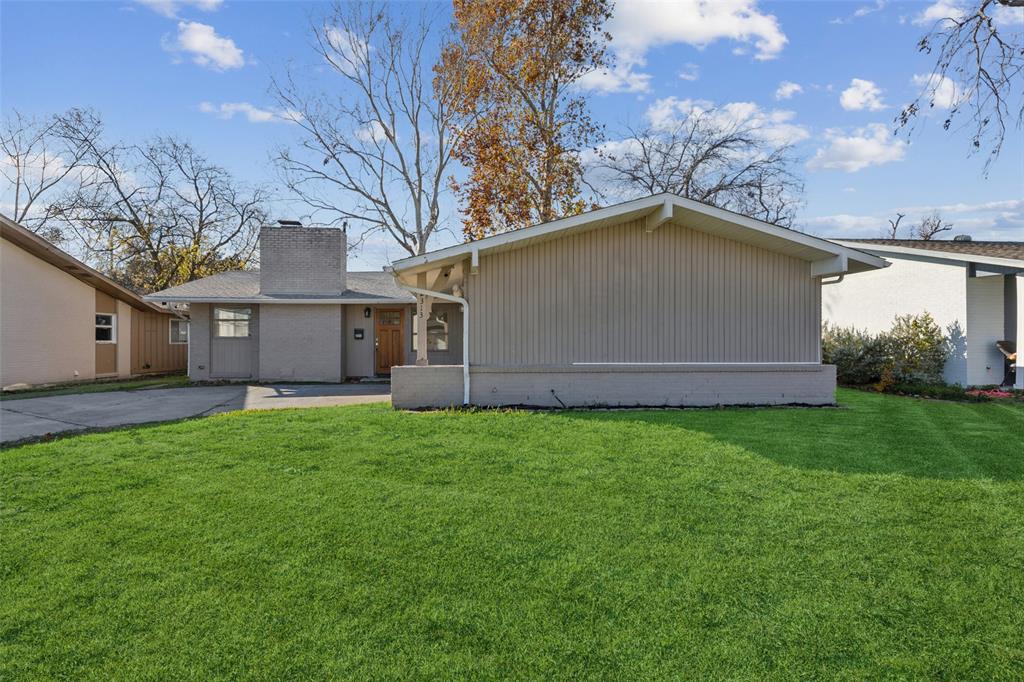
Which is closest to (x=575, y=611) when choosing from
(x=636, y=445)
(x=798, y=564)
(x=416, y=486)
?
(x=798, y=564)

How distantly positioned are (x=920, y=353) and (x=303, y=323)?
52.8 feet

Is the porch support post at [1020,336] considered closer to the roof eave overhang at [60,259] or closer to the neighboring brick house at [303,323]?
the neighboring brick house at [303,323]

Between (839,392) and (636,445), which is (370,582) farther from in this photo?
(839,392)

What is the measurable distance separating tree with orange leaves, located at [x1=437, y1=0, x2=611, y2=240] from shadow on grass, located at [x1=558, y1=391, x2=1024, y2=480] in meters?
11.7

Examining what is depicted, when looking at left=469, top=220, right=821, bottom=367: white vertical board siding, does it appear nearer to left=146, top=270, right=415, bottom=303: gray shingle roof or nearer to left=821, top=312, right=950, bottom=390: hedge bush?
left=821, top=312, right=950, bottom=390: hedge bush

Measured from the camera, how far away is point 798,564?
363cm

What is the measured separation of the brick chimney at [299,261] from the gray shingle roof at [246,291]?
372 mm

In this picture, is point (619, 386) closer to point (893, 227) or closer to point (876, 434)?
point (876, 434)

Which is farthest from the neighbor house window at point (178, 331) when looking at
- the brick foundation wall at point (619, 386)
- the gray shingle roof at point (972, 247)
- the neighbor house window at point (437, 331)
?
the gray shingle roof at point (972, 247)

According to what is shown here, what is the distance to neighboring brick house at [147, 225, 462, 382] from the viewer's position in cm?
1588

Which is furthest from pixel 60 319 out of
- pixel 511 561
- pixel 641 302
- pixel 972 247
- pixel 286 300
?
pixel 972 247

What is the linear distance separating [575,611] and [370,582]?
1277 millimetres

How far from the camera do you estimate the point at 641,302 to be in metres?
9.49

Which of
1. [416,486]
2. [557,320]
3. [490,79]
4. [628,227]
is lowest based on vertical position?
[416,486]
